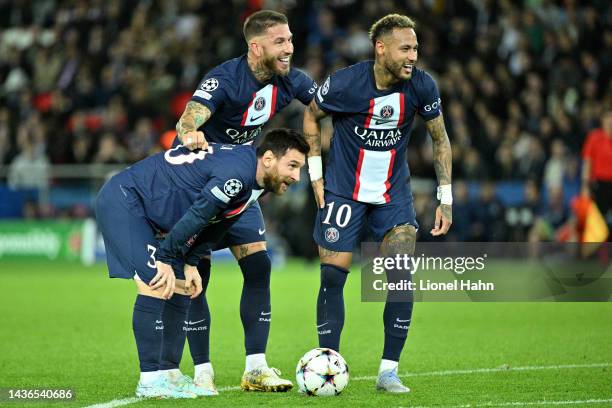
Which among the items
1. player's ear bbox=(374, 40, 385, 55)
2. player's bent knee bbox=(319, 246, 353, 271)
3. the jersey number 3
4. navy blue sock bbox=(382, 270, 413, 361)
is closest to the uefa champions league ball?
navy blue sock bbox=(382, 270, 413, 361)

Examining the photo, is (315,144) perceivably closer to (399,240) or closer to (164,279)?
(399,240)

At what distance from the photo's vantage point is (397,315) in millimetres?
7355

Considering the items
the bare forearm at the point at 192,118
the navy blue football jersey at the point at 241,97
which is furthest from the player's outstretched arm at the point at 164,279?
the navy blue football jersey at the point at 241,97

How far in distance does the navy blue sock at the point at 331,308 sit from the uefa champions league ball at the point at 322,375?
0.35m

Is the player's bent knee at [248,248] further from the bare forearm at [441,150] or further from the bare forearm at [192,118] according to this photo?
the bare forearm at [441,150]

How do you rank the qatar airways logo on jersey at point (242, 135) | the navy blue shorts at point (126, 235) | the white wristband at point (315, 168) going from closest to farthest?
the navy blue shorts at point (126, 235)
the white wristband at point (315, 168)
the qatar airways logo on jersey at point (242, 135)

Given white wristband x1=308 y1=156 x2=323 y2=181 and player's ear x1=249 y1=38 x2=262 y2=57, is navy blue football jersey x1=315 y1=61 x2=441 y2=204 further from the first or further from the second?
player's ear x1=249 y1=38 x2=262 y2=57

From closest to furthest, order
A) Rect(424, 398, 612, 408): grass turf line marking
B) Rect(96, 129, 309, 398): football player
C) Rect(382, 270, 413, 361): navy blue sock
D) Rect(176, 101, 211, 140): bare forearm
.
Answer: Rect(424, 398, 612, 408): grass turf line marking
Rect(96, 129, 309, 398): football player
Rect(176, 101, 211, 140): bare forearm
Rect(382, 270, 413, 361): navy blue sock

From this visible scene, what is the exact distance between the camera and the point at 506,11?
66.6 ft

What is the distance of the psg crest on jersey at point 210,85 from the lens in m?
7.53

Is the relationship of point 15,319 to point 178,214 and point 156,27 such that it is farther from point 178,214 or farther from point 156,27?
point 156,27

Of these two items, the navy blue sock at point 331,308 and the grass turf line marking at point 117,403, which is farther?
the navy blue sock at point 331,308

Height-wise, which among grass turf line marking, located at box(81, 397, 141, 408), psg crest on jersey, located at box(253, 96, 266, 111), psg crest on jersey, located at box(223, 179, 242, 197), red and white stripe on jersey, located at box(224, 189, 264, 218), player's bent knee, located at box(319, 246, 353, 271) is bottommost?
grass turf line marking, located at box(81, 397, 141, 408)

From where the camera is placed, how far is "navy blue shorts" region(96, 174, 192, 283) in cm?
684
